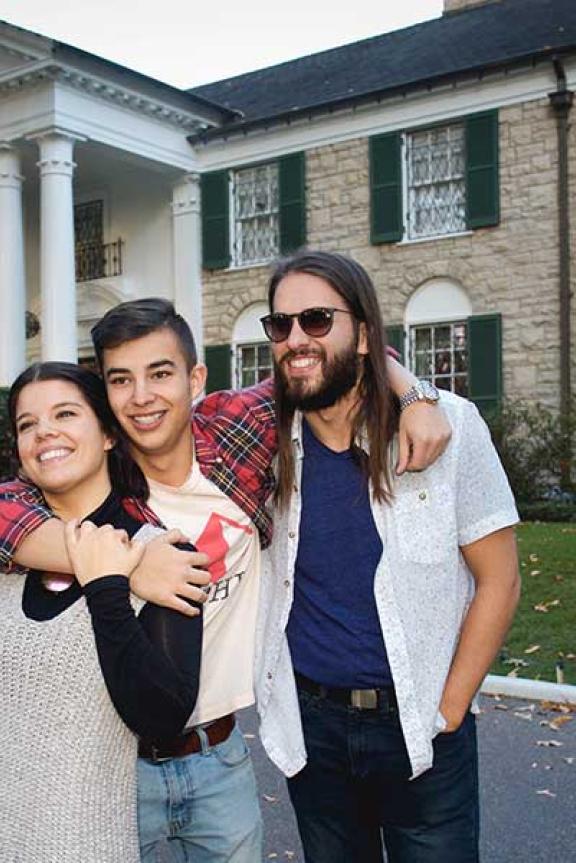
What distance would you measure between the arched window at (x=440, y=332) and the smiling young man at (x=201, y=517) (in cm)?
1331

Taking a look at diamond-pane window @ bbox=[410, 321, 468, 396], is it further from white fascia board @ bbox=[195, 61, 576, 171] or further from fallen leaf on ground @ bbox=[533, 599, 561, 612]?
fallen leaf on ground @ bbox=[533, 599, 561, 612]

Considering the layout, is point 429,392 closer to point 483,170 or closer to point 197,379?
point 197,379

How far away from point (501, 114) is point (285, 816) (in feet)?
43.2

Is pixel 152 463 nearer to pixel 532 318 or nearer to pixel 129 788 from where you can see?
pixel 129 788

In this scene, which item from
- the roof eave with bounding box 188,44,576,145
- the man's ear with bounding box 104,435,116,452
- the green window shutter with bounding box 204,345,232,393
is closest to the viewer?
the man's ear with bounding box 104,435,116,452

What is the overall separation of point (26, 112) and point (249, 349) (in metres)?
5.71

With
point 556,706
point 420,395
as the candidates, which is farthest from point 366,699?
point 556,706

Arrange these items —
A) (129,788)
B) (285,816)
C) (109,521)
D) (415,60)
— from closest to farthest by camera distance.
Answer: (129,788), (109,521), (285,816), (415,60)

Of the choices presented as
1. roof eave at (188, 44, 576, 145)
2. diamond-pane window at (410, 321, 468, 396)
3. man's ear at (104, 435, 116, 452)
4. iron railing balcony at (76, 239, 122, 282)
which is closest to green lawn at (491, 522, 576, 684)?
man's ear at (104, 435, 116, 452)

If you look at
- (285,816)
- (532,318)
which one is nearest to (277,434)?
(285,816)

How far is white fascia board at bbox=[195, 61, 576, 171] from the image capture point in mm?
14672

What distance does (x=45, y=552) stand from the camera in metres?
1.81

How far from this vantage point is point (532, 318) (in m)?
14.7

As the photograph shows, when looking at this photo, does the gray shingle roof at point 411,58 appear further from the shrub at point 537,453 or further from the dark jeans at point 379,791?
the dark jeans at point 379,791
